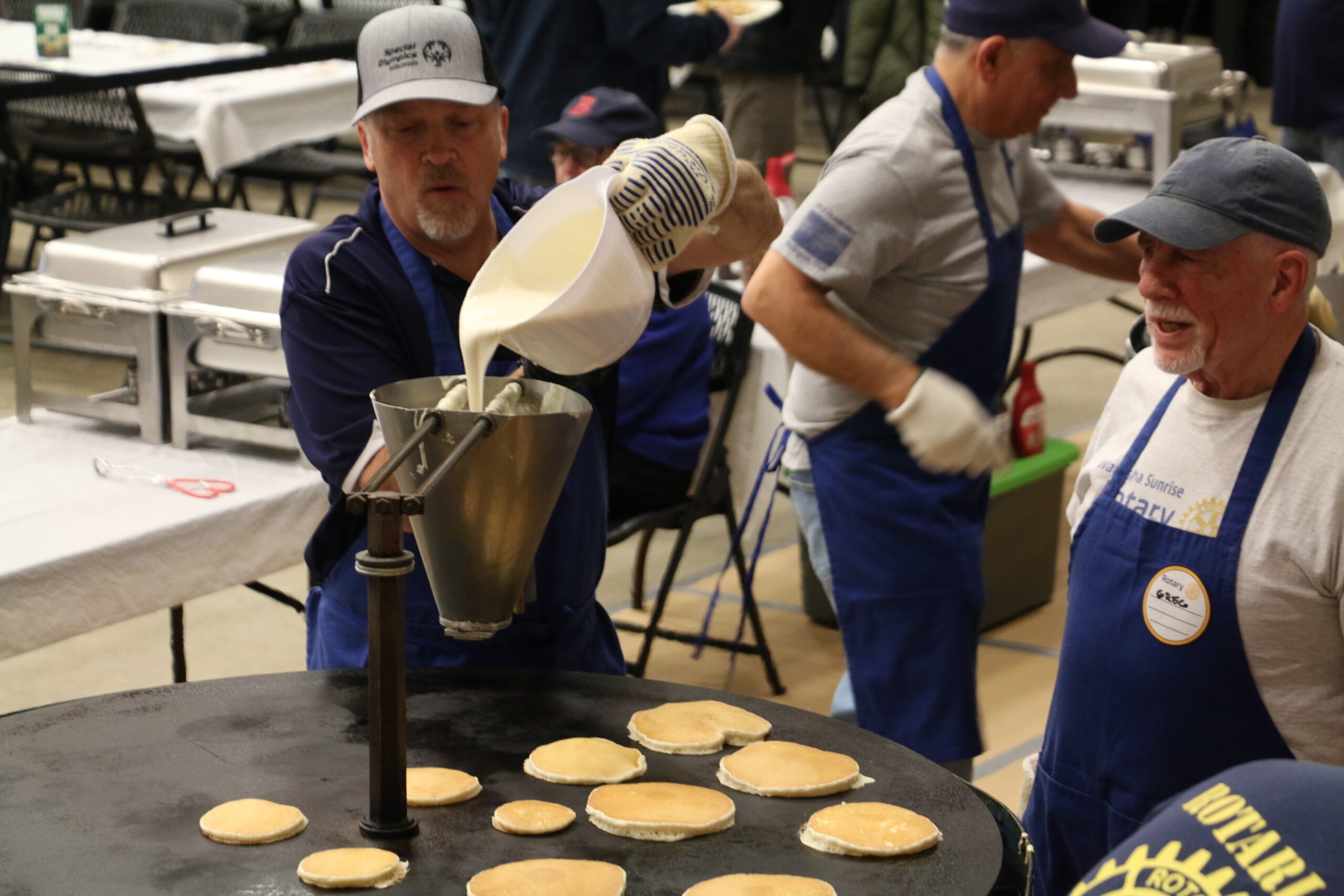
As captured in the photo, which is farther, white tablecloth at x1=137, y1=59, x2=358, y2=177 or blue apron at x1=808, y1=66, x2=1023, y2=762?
white tablecloth at x1=137, y1=59, x2=358, y2=177

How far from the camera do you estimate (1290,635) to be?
1.64 meters

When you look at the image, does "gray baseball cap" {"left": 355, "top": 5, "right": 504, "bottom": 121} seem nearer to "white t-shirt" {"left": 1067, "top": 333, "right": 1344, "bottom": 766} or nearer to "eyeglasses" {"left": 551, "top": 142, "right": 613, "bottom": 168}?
"white t-shirt" {"left": 1067, "top": 333, "right": 1344, "bottom": 766}

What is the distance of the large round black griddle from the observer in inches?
53.1

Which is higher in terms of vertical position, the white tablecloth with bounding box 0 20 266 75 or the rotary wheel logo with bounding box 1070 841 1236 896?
the white tablecloth with bounding box 0 20 266 75

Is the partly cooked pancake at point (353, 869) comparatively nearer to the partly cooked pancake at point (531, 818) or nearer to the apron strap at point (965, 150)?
the partly cooked pancake at point (531, 818)

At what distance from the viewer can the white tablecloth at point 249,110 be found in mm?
5715

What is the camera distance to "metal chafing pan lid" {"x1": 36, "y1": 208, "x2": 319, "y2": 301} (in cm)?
284

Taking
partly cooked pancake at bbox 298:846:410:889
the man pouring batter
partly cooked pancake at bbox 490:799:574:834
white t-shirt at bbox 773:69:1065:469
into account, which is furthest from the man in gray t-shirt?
partly cooked pancake at bbox 298:846:410:889

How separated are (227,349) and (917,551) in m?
1.35

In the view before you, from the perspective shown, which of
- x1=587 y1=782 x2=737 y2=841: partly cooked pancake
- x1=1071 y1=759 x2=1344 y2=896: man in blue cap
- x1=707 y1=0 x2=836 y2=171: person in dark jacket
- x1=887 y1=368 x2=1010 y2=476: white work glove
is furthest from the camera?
x1=707 y1=0 x2=836 y2=171: person in dark jacket

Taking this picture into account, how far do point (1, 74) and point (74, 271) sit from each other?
3.65 meters

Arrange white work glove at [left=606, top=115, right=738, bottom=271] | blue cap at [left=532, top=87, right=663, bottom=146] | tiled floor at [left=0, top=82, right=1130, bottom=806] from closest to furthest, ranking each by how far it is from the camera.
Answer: white work glove at [left=606, top=115, right=738, bottom=271], tiled floor at [left=0, top=82, right=1130, bottom=806], blue cap at [left=532, top=87, right=663, bottom=146]

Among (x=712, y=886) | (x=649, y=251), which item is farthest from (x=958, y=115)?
(x=712, y=886)

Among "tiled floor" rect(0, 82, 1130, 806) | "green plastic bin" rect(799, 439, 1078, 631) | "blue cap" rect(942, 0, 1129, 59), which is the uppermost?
"blue cap" rect(942, 0, 1129, 59)
